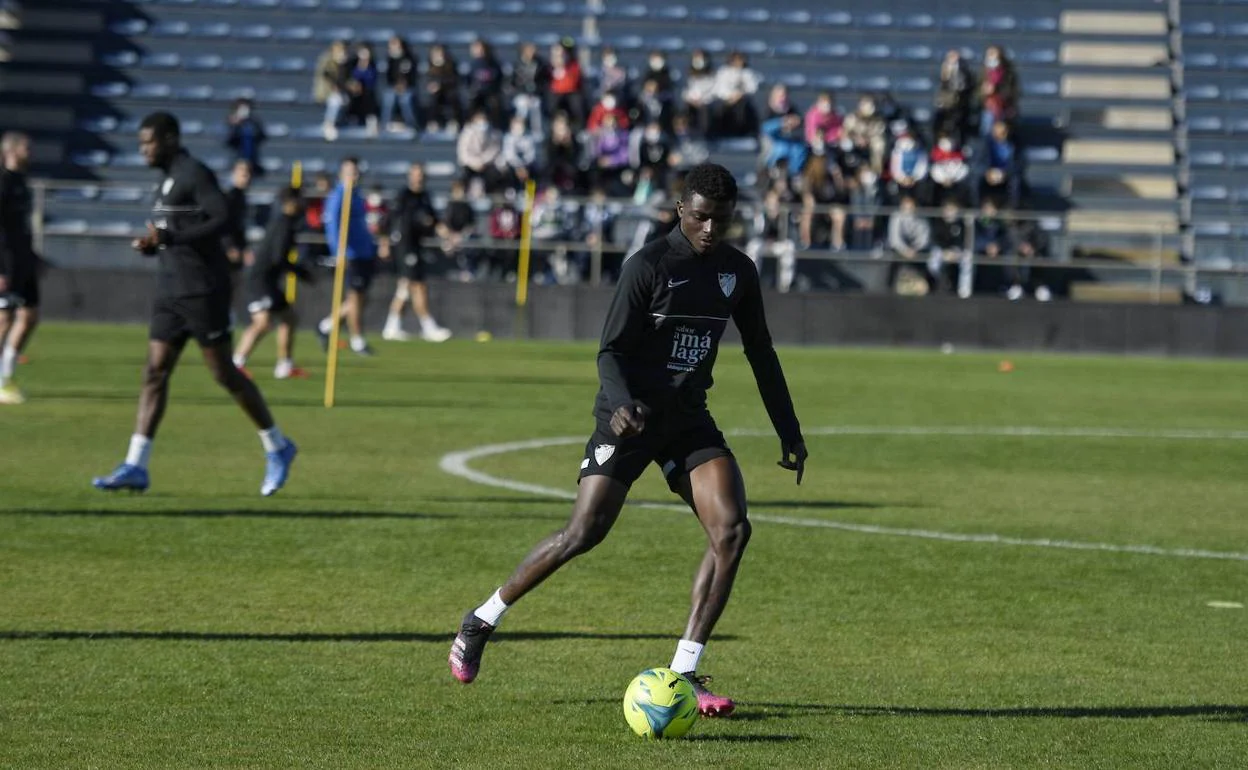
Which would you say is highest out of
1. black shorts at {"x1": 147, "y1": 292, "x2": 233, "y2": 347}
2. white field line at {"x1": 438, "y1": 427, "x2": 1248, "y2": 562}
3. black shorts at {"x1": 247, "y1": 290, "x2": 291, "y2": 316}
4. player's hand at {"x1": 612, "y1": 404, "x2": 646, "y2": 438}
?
player's hand at {"x1": 612, "y1": 404, "x2": 646, "y2": 438}

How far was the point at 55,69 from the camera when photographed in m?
38.8

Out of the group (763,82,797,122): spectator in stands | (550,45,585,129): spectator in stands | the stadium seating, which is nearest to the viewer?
(550,45,585,129): spectator in stands

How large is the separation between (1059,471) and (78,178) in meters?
25.8

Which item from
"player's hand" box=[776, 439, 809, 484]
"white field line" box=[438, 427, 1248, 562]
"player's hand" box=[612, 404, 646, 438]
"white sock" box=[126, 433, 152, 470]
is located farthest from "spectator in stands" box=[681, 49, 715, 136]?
"player's hand" box=[612, 404, 646, 438]

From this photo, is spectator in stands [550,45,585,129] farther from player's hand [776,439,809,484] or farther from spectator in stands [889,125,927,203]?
player's hand [776,439,809,484]

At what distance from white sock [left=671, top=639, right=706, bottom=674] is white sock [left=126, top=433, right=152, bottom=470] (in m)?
6.19

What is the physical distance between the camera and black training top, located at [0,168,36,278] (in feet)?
59.7

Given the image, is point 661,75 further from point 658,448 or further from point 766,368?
point 658,448

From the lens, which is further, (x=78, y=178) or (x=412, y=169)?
(x=78, y=178)

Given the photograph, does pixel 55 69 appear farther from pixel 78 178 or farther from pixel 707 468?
pixel 707 468

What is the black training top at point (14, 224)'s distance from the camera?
1820 cm

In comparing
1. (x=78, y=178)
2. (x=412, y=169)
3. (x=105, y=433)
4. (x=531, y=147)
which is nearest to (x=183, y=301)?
(x=105, y=433)

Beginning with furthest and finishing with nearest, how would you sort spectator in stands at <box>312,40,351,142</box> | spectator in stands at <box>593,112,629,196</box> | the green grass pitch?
spectator in stands at <box>312,40,351,142</box>
spectator in stands at <box>593,112,629,196</box>
the green grass pitch

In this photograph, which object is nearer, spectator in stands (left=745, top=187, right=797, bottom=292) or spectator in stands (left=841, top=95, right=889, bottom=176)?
spectator in stands (left=745, top=187, right=797, bottom=292)
